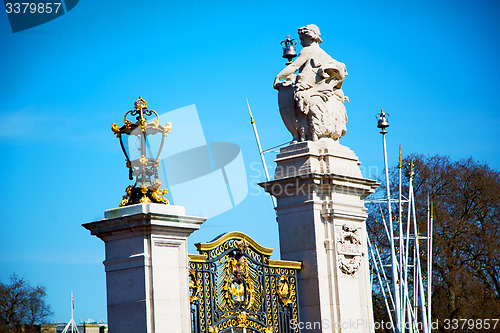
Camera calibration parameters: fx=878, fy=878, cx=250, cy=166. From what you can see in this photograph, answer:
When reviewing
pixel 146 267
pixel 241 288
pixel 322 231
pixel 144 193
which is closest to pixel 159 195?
pixel 144 193

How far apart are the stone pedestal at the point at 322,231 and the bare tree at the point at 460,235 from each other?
66.1 ft

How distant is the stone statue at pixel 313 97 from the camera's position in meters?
14.0

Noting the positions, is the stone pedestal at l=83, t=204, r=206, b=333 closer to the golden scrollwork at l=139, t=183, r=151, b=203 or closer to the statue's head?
the golden scrollwork at l=139, t=183, r=151, b=203

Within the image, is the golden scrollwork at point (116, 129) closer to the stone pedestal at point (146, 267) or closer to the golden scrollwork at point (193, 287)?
the stone pedestal at point (146, 267)

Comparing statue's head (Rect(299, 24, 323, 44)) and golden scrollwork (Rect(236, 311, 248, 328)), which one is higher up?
statue's head (Rect(299, 24, 323, 44))

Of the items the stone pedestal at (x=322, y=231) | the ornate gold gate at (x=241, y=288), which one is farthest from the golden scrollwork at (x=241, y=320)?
the stone pedestal at (x=322, y=231)

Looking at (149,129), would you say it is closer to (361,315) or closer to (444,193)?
(361,315)

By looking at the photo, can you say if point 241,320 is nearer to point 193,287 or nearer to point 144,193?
point 193,287

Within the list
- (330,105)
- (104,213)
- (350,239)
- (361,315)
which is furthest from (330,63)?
(104,213)

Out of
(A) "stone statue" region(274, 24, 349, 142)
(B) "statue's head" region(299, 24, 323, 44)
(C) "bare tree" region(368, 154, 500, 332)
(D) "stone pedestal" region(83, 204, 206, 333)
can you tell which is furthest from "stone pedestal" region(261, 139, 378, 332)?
(C) "bare tree" region(368, 154, 500, 332)

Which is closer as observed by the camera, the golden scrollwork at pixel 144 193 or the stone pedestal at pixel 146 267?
the stone pedestal at pixel 146 267

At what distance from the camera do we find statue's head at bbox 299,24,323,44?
47.9ft

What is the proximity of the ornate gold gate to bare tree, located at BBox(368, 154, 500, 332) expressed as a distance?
69.0 ft

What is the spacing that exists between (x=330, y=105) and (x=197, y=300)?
414 centimetres
